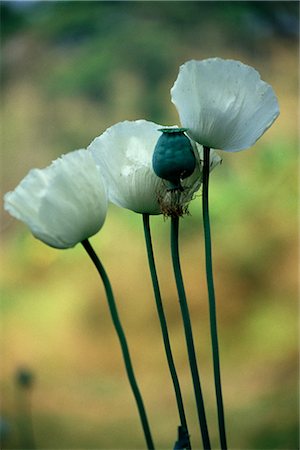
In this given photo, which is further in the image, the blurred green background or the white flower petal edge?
the blurred green background

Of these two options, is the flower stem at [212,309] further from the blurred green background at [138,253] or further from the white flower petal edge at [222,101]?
the blurred green background at [138,253]

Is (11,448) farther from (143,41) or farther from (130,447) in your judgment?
(143,41)

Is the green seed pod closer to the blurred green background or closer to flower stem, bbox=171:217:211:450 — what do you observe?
flower stem, bbox=171:217:211:450

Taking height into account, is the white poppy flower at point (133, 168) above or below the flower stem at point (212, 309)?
above

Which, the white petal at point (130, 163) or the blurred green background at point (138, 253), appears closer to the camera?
the white petal at point (130, 163)

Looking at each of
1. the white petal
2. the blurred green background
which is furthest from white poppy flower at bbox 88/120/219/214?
the blurred green background

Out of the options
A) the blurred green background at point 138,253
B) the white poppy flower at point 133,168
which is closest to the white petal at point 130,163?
the white poppy flower at point 133,168
